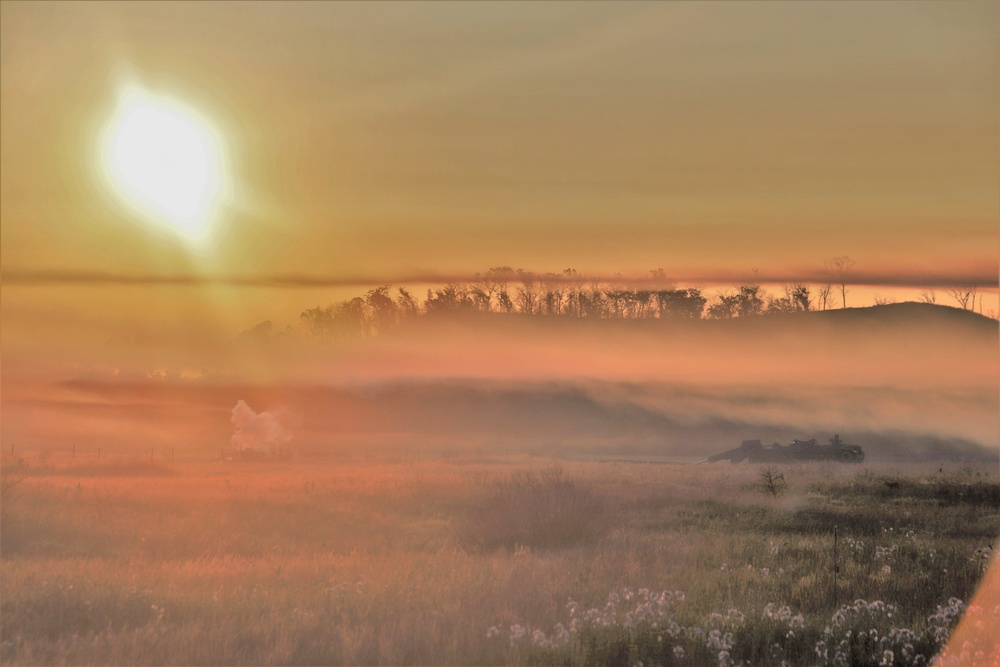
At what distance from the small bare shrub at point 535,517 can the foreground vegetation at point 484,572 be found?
0.09m

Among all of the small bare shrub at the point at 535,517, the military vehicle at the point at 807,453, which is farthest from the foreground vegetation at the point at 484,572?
the military vehicle at the point at 807,453

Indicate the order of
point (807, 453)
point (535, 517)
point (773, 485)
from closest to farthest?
point (535, 517), point (773, 485), point (807, 453)

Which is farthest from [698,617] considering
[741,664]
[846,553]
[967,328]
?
[967,328]

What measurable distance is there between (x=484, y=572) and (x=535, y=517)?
855cm

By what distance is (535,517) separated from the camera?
2669 cm

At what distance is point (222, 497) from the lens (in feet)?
104

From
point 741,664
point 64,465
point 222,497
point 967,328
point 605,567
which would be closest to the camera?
point 741,664

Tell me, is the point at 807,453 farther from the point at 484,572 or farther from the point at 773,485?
the point at 484,572

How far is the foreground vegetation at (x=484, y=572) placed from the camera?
508 inches

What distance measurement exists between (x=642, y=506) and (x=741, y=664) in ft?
67.1

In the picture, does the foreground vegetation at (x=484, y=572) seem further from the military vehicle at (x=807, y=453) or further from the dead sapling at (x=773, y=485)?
the military vehicle at (x=807, y=453)

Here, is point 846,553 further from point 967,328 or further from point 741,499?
point 967,328

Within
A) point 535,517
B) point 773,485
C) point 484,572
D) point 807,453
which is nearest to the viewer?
point 484,572

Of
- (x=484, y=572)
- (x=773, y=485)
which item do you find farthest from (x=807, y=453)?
(x=484, y=572)
